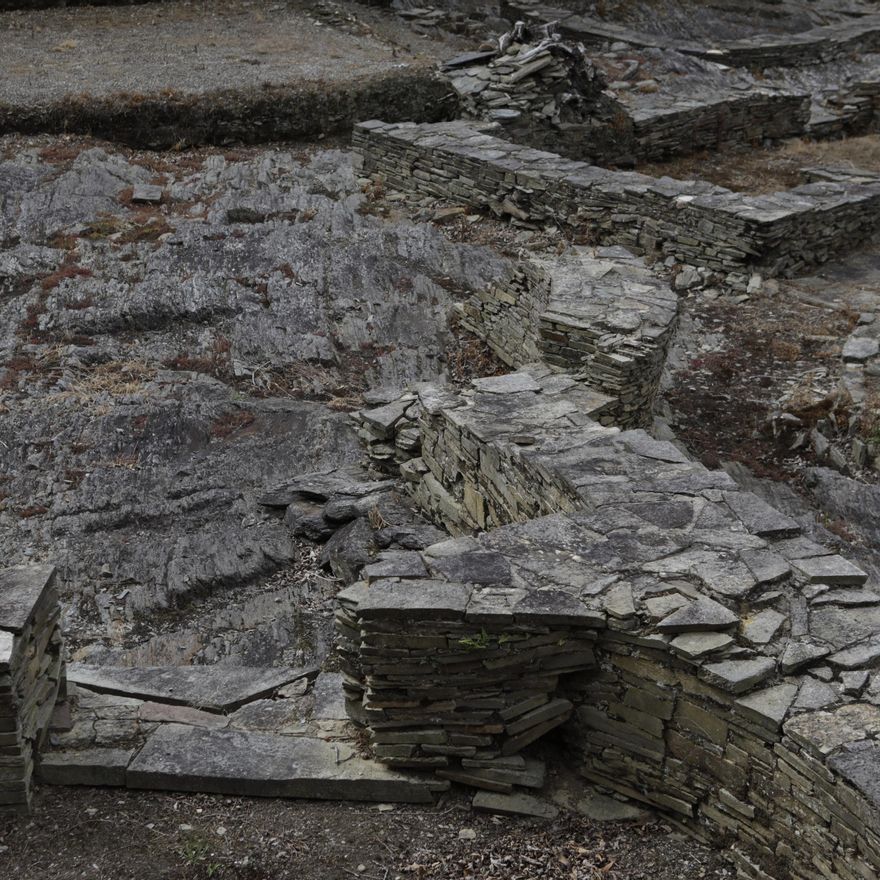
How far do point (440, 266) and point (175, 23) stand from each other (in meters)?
10.7

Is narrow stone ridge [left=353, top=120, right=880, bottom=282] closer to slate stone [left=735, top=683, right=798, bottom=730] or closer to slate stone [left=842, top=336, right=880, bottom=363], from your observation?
slate stone [left=842, top=336, right=880, bottom=363]

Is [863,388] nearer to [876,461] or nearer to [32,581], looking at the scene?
[876,461]

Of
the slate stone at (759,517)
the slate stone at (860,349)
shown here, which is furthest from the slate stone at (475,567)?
the slate stone at (860,349)

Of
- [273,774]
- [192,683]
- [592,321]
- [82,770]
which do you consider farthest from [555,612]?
[592,321]

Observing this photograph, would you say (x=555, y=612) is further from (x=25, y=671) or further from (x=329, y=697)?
(x=25, y=671)

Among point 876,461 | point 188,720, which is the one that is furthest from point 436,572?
point 876,461

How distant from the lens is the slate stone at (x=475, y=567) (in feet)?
19.1

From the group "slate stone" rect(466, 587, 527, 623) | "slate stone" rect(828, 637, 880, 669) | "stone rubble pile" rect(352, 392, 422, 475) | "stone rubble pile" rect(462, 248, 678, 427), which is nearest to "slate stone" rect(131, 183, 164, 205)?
"stone rubble pile" rect(462, 248, 678, 427)

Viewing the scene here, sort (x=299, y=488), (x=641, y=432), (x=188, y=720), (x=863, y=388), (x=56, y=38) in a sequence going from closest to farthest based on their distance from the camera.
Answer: (x=188, y=720)
(x=641, y=432)
(x=299, y=488)
(x=863, y=388)
(x=56, y=38)

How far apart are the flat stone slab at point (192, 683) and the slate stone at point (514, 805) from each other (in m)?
1.57

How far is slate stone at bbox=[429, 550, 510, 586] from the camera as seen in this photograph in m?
5.81

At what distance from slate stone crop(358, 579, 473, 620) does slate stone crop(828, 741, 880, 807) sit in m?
1.82

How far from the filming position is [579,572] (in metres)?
5.92

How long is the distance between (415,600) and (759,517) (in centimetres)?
220
